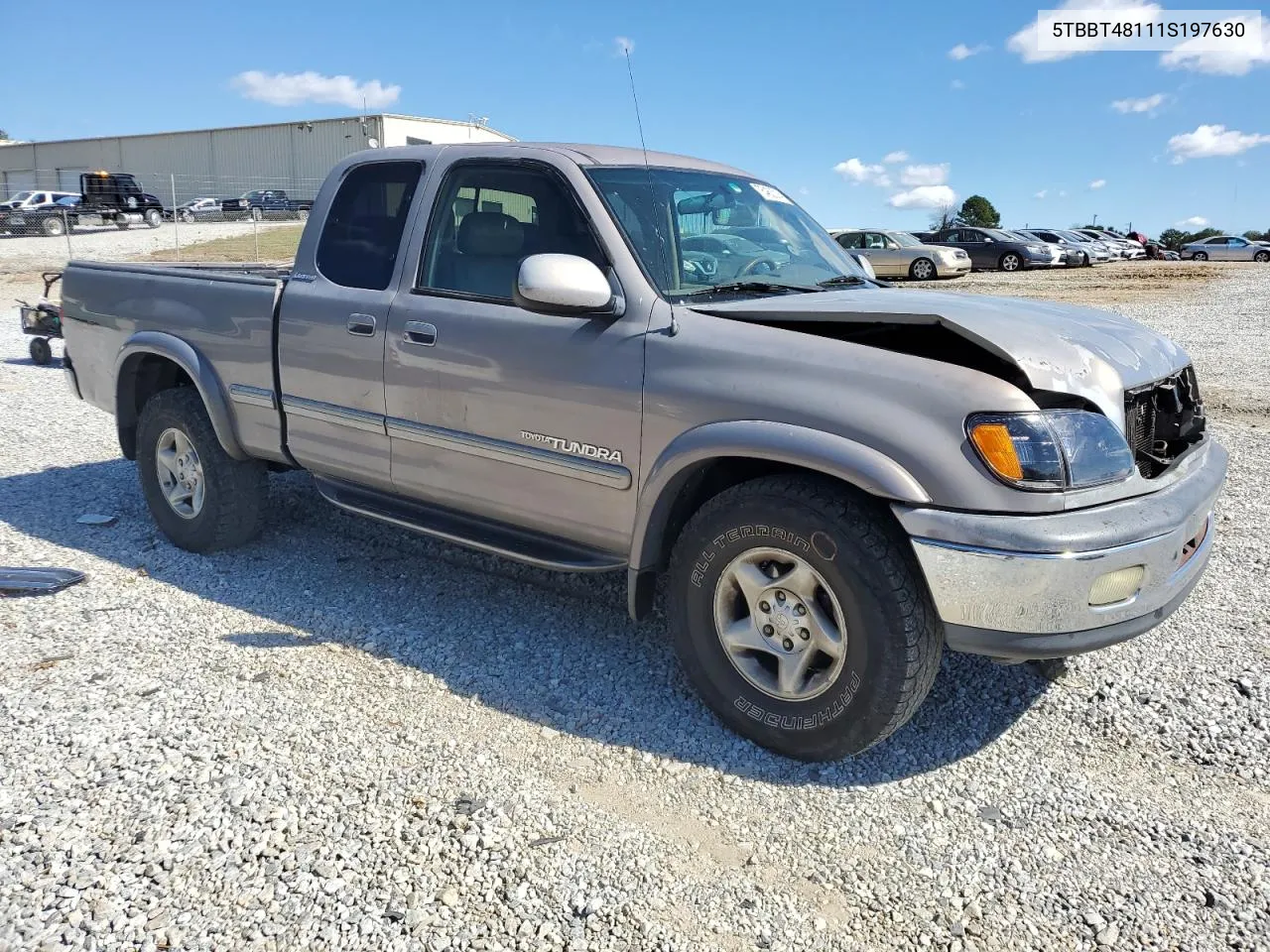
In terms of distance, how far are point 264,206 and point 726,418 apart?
44.2m

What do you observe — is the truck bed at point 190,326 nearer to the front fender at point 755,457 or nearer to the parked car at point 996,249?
the front fender at point 755,457

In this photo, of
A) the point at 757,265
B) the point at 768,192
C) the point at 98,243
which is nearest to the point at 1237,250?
the point at 98,243

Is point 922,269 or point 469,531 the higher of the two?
point 922,269

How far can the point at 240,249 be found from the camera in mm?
26078

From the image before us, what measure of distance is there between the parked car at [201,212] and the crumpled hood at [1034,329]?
138ft

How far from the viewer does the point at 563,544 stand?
373 centimetres

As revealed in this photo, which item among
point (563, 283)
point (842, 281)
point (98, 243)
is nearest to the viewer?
point (563, 283)

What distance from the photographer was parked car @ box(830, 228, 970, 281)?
25.4 metres

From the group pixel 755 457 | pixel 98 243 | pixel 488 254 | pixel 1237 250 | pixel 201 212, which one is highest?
pixel 201 212

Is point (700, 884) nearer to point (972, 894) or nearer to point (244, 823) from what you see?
point (972, 894)

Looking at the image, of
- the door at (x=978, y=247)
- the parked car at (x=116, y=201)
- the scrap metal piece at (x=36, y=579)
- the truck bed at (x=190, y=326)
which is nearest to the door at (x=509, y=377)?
the truck bed at (x=190, y=326)

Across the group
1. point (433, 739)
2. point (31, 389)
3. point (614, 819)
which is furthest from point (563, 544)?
point (31, 389)

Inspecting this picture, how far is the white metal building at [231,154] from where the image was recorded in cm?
5097

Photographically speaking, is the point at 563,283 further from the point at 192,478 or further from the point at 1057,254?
the point at 1057,254
